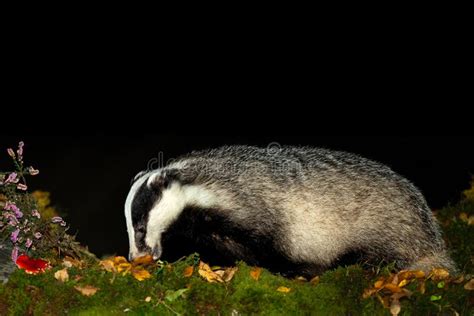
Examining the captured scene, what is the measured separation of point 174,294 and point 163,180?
1.35 m

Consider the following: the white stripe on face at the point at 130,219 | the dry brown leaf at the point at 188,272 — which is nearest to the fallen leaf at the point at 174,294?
the dry brown leaf at the point at 188,272

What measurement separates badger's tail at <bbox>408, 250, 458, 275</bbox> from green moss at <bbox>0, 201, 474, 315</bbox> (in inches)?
42.7

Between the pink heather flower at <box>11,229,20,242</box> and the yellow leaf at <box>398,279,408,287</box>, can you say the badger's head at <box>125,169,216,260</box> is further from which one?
the yellow leaf at <box>398,279,408,287</box>

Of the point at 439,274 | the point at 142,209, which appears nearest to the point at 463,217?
the point at 439,274

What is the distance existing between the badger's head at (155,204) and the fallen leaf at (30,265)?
0.85m

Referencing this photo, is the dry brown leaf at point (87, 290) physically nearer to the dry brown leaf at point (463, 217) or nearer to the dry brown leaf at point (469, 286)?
the dry brown leaf at point (469, 286)

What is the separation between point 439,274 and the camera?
5.68 metres

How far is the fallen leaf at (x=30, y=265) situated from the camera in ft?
16.7

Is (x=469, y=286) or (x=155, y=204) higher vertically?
(x=155, y=204)

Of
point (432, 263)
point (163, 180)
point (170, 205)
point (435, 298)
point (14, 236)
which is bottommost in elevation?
point (432, 263)

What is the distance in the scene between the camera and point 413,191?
21.4ft

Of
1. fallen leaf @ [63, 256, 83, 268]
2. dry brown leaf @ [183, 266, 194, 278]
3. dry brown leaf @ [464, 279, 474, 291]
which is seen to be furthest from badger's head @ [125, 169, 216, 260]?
dry brown leaf @ [464, 279, 474, 291]

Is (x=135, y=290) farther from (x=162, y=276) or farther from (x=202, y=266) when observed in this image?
(x=202, y=266)

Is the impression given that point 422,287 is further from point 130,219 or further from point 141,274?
point 130,219
